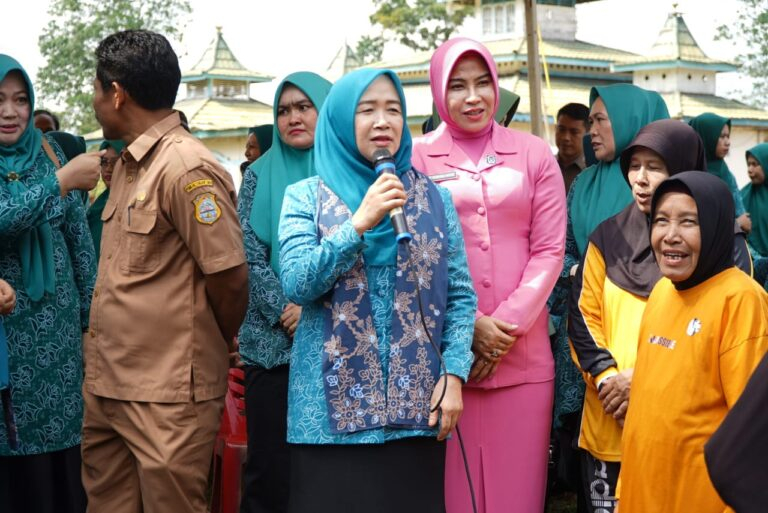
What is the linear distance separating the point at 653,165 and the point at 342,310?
1.62 metres

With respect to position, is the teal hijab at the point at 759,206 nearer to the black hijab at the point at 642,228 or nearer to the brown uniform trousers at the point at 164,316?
the black hijab at the point at 642,228

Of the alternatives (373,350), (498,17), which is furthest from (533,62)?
(498,17)

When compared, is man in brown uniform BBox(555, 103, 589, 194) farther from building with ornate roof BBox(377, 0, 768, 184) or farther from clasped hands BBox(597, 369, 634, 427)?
building with ornate roof BBox(377, 0, 768, 184)

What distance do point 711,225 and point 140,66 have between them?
2.10 m

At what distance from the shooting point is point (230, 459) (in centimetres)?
576

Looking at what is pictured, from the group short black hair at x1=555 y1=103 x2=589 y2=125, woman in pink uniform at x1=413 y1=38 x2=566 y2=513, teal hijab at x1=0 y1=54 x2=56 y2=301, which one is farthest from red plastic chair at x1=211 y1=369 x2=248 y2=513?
short black hair at x1=555 y1=103 x2=589 y2=125

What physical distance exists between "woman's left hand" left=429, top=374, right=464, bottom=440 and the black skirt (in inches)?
3.6

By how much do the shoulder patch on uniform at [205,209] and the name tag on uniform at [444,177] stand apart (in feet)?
3.22

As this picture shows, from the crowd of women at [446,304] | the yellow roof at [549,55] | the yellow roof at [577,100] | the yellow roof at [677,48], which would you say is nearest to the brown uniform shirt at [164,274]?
the crowd of women at [446,304]

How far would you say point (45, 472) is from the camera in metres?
4.81

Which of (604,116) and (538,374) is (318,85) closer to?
(604,116)

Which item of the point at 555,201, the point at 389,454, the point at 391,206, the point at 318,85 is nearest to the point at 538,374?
the point at 555,201

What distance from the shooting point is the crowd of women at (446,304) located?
12.3ft

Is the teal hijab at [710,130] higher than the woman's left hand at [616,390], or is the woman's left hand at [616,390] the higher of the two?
the teal hijab at [710,130]
